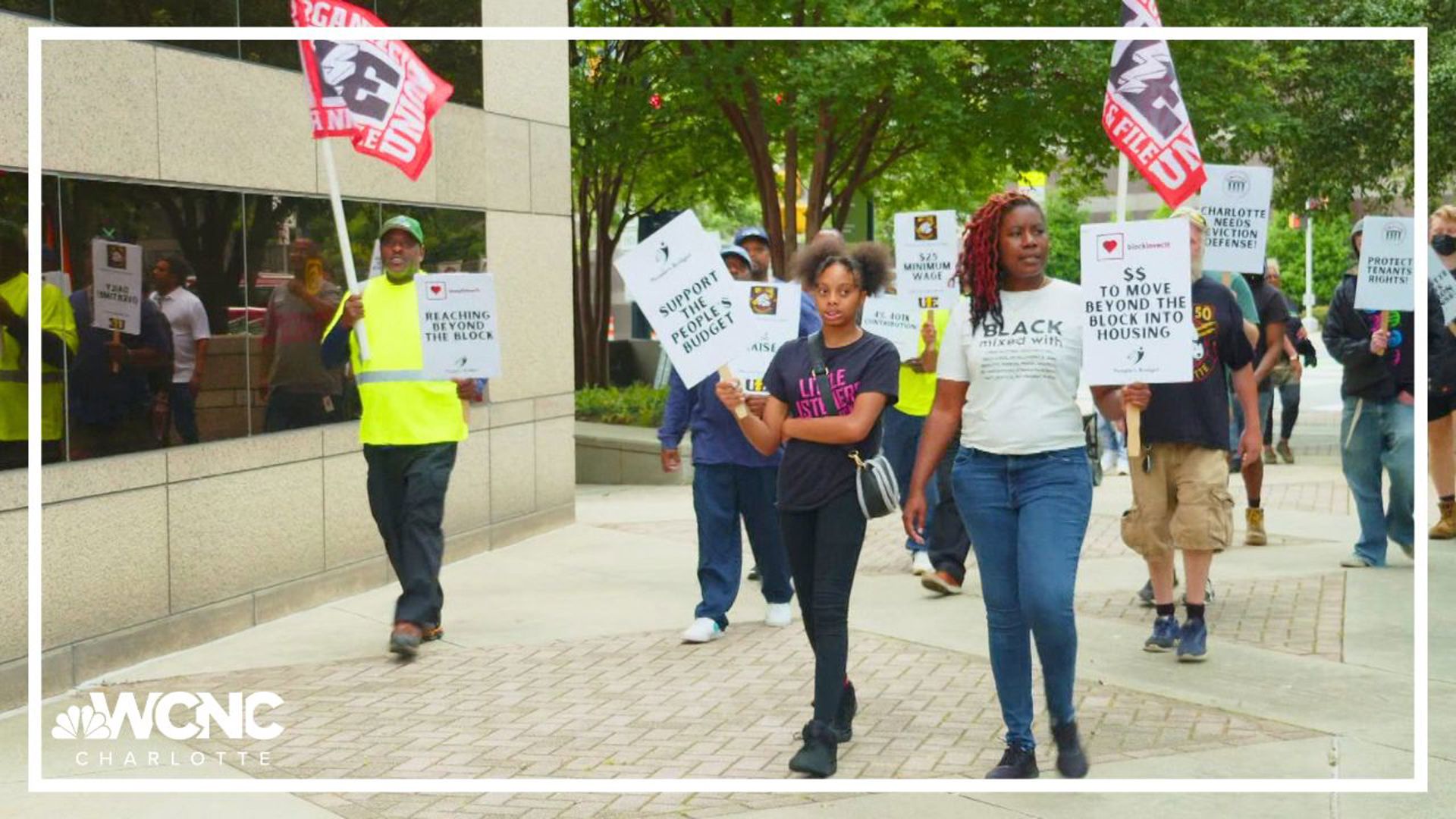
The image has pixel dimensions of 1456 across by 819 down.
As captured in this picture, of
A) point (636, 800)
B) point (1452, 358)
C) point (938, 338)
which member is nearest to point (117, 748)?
point (636, 800)

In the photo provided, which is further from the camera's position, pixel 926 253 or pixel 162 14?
pixel 926 253

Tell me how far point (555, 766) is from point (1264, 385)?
8.78m

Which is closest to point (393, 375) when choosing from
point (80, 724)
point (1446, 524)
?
point (80, 724)

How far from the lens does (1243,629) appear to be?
8.47 meters

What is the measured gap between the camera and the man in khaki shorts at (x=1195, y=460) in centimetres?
764

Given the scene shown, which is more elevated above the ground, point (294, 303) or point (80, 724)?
point (294, 303)

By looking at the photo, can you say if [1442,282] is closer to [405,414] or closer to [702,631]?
[702,631]

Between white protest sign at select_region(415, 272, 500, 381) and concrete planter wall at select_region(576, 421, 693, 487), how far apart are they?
29.7ft

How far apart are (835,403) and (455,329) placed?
2.50 metres

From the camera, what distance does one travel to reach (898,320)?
9.94 meters

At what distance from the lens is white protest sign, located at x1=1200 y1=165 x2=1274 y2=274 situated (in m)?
9.57

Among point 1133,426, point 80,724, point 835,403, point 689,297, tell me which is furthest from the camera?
point 80,724

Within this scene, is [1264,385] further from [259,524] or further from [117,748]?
[117,748]

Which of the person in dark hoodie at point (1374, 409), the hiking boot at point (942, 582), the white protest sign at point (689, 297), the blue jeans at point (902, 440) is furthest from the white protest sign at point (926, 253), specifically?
the white protest sign at point (689, 297)
